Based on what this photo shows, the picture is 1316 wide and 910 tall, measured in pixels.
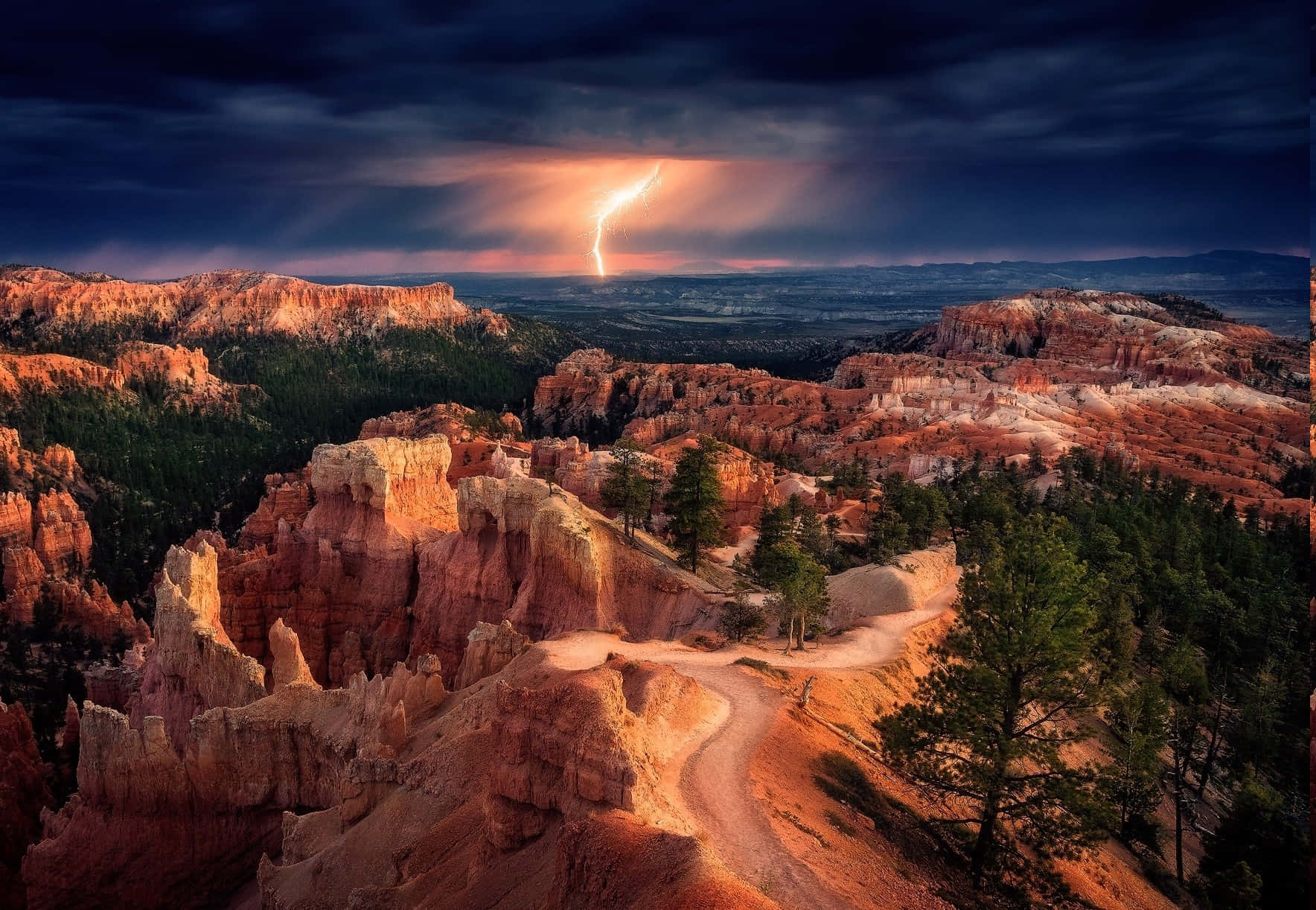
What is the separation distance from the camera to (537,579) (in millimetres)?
32031

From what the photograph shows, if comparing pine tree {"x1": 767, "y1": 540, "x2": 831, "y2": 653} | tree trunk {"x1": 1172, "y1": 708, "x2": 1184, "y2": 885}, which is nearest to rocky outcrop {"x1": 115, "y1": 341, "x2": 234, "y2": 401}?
pine tree {"x1": 767, "y1": 540, "x2": 831, "y2": 653}

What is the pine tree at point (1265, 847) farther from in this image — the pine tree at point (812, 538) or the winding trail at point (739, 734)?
the pine tree at point (812, 538)

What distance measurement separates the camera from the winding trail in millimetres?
12938

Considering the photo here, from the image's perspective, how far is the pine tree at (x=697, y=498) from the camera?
3800cm

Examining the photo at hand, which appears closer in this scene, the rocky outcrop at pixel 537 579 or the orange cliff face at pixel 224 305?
the rocky outcrop at pixel 537 579

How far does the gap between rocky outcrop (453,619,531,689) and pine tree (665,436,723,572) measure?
14739 millimetres

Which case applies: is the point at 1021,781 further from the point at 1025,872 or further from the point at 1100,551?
the point at 1100,551

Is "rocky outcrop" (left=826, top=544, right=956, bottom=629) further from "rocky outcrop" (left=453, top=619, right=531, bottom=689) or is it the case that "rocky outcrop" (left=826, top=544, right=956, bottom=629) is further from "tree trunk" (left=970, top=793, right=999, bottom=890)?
"tree trunk" (left=970, top=793, right=999, bottom=890)

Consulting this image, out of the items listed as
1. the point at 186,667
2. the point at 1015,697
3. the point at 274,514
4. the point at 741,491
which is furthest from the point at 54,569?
the point at 1015,697

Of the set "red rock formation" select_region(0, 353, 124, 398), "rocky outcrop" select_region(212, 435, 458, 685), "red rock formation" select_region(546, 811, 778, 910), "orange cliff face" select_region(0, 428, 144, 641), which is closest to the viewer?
"red rock formation" select_region(546, 811, 778, 910)

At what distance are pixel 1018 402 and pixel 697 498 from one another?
278ft

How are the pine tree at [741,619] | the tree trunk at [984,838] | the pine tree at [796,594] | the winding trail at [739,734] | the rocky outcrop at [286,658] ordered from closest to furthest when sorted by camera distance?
1. the winding trail at [739,734]
2. the tree trunk at [984,838]
3. the rocky outcrop at [286,658]
4. the pine tree at [796,594]
5. the pine tree at [741,619]

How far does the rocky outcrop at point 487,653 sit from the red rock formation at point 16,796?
42.3 feet

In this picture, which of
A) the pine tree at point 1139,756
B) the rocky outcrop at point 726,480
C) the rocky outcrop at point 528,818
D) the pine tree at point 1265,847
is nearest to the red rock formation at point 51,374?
the rocky outcrop at point 726,480
